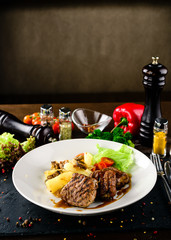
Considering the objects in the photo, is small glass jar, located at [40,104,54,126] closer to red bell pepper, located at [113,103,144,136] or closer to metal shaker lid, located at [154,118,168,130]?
red bell pepper, located at [113,103,144,136]

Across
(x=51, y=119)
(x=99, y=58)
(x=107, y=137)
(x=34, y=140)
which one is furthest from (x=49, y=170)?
(x=99, y=58)

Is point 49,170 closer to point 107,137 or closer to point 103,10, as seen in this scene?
point 107,137

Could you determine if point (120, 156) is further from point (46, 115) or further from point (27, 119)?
point (27, 119)

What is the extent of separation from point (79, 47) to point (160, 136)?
2758 mm

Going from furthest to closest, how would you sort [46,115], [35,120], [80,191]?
[35,120], [46,115], [80,191]

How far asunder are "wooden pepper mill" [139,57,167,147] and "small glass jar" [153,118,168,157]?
0.58 feet

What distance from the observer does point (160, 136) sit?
7.16ft

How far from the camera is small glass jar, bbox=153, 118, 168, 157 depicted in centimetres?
218

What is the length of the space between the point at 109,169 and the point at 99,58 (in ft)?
10.1

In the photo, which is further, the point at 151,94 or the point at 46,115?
the point at 46,115

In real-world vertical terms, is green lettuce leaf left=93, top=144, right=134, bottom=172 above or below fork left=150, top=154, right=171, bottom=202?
above

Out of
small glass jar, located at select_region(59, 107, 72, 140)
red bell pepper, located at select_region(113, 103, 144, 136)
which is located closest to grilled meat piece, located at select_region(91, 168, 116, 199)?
Result: small glass jar, located at select_region(59, 107, 72, 140)

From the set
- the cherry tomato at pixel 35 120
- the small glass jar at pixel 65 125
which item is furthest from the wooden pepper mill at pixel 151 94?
the cherry tomato at pixel 35 120

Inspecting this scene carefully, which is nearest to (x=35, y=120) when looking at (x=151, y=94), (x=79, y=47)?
(x=151, y=94)
